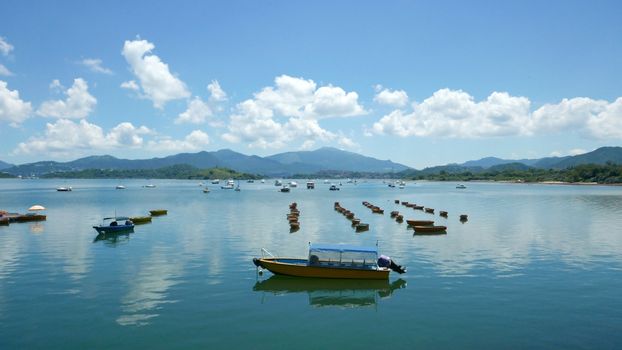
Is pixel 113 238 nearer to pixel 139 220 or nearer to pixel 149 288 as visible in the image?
pixel 139 220

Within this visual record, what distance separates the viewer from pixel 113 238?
6438cm

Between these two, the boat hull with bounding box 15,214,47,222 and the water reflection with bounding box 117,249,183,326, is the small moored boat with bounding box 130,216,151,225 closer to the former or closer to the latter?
the boat hull with bounding box 15,214,47,222

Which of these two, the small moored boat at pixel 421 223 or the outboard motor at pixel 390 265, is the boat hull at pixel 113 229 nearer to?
the outboard motor at pixel 390 265

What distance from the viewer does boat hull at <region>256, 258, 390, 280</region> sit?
39.8 m

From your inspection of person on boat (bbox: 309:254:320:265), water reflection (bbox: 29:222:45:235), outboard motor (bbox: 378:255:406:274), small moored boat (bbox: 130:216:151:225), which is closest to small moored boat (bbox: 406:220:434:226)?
outboard motor (bbox: 378:255:406:274)

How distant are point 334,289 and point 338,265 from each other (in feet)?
10.9

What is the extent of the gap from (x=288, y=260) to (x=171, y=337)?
17.9 m

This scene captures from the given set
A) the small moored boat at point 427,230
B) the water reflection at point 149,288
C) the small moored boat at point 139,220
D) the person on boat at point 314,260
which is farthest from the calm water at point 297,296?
the small moored boat at point 139,220

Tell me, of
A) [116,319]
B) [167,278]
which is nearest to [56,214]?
[167,278]

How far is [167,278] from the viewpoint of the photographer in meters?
39.5

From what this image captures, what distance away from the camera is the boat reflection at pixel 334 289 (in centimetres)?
3422

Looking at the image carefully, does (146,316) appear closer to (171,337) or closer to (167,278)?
(171,337)

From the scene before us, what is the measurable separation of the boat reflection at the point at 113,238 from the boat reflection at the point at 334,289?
31.2 m

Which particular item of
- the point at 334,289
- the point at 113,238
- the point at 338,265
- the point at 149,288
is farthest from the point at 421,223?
the point at 149,288
